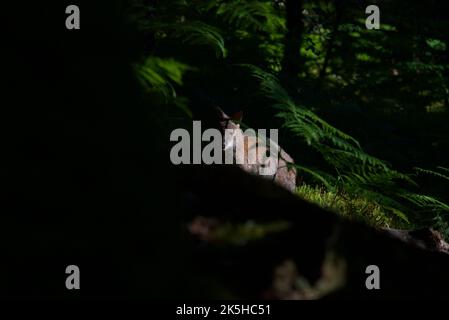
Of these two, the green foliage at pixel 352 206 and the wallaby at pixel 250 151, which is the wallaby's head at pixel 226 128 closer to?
the wallaby at pixel 250 151

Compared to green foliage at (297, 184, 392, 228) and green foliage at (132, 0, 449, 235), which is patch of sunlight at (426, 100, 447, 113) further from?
green foliage at (297, 184, 392, 228)

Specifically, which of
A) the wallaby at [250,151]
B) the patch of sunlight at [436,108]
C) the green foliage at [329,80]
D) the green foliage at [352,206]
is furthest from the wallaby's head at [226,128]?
the patch of sunlight at [436,108]

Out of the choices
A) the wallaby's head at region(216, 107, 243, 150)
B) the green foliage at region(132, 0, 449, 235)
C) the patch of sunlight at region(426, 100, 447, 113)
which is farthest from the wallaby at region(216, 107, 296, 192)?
the patch of sunlight at region(426, 100, 447, 113)

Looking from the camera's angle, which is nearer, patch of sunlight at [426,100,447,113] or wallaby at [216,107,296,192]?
wallaby at [216,107,296,192]

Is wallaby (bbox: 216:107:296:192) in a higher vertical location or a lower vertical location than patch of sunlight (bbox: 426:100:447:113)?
lower

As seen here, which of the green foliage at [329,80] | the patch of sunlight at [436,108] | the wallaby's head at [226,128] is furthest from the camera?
the patch of sunlight at [436,108]

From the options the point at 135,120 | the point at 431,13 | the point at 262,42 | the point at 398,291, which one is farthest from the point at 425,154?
the point at 135,120

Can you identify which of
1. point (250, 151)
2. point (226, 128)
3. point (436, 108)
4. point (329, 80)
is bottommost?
point (250, 151)

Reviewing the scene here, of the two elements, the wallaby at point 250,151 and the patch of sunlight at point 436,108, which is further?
the patch of sunlight at point 436,108

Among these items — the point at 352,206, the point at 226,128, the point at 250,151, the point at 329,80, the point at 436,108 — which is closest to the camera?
the point at 352,206

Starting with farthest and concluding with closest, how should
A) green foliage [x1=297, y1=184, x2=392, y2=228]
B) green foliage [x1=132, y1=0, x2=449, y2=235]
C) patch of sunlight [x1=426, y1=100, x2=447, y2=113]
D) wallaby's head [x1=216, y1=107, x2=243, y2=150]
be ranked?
patch of sunlight [x1=426, y1=100, x2=447, y2=113] → wallaby's head [x1=216, y1=107, x2=243, y2=150] → green foliage [x1=297, y1=184, x2=392, y2=228] → green foliage [x1=132, y1=0, x2=449, y2=235]

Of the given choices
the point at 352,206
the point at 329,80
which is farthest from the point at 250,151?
the point at 329,80

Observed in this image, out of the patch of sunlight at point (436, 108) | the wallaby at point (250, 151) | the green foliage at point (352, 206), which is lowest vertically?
the green foliage at point (352, 206)

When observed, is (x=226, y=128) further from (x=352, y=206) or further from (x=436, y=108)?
(x=436, y=108)
